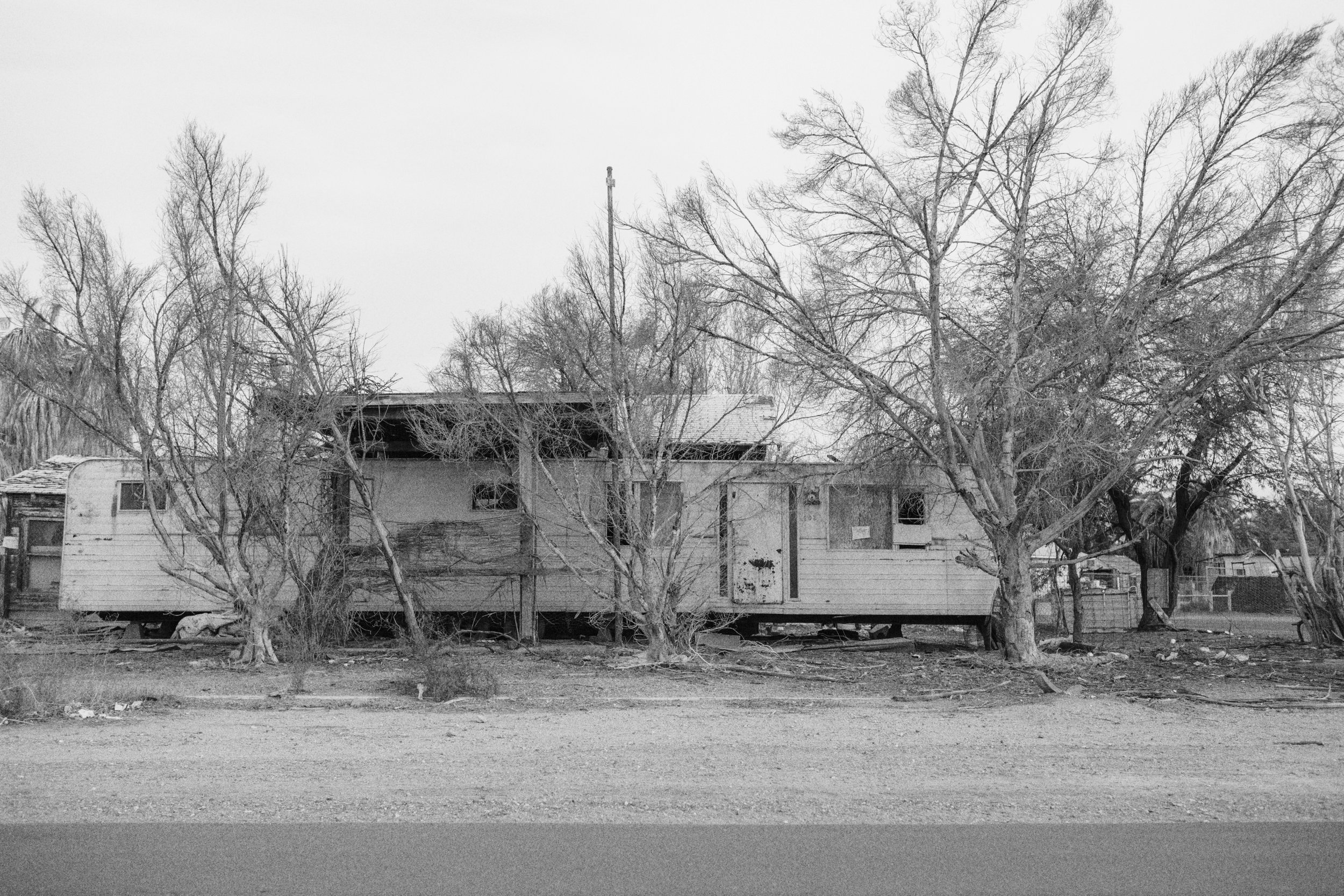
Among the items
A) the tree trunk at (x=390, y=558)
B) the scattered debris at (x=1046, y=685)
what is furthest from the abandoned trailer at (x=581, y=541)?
the scattered debris at (x=1046, y=685)

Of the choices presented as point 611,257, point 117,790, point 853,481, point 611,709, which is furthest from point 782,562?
point 117,790

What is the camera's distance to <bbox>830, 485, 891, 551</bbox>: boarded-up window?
52.4 feet

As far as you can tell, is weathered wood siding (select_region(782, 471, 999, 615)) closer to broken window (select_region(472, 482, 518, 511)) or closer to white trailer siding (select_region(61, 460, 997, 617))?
white trailer siding (select_region(61, 460, 997, 617))

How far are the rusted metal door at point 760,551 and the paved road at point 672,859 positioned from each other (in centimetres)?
990

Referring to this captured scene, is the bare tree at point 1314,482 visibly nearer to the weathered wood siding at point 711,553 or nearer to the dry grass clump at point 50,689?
the weathered wood siding at point 711,553

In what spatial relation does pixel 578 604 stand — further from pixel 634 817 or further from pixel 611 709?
pixel 634 817

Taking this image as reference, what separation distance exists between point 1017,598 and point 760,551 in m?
3.96

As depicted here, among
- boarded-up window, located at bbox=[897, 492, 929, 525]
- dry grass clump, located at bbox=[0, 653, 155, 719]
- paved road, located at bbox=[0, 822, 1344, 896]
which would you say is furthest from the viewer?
boarded-up window, located at bbox=[897, 492, 929, 525]

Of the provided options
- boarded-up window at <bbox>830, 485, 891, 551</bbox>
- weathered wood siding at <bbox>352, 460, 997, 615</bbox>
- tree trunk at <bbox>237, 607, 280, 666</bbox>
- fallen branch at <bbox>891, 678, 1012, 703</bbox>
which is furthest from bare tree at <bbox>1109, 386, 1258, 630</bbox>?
tree trunk at <bbox>237, 607, 280, 666</bbox>

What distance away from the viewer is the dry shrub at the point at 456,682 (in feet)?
34.9

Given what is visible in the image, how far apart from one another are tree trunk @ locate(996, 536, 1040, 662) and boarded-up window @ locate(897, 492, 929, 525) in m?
3.06

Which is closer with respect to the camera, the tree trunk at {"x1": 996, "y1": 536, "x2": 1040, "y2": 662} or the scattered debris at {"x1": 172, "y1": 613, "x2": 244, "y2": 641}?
the tree trunk at {"x1": 996, "y1": 536, "x2": 1040, "y2": 662}

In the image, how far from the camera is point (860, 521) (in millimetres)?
16031

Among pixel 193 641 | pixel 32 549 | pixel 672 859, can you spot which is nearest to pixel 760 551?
pixel 193 641
